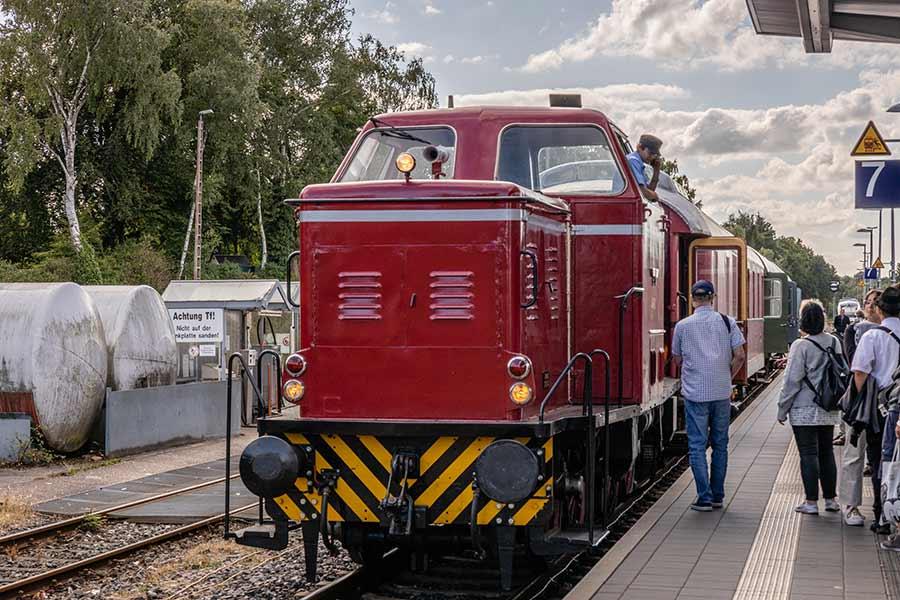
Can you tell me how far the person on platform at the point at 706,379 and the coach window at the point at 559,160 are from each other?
1.86 meters

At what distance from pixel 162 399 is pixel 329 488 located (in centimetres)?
1165

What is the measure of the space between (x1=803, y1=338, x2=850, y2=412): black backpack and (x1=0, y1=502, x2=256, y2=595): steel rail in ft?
16.2

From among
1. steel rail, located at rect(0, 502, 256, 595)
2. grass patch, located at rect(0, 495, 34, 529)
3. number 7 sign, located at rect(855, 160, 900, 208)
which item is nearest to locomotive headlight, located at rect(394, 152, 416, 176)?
steel rail, located at rect(0, 502, 256, 595)

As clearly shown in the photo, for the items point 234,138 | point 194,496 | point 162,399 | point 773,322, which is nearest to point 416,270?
point 194,496

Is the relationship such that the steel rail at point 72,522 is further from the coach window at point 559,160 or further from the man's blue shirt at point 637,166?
the man's blue shirt at point 637,166

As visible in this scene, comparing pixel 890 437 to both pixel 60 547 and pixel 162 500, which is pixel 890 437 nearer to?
pixel 60 547

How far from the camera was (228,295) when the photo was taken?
2500 cm

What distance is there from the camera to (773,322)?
3406cm

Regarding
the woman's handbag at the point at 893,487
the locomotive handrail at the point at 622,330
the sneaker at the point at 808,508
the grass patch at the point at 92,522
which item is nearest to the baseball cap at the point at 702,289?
the locomotive handrail at the point at 622,330

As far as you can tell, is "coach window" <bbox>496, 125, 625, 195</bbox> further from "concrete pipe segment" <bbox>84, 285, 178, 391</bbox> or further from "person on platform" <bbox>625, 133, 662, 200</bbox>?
"concrete pipe segment" <bbox>84, 285, 178, 391</bbox>

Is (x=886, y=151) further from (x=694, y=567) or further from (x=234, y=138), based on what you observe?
(x=234, y=138)

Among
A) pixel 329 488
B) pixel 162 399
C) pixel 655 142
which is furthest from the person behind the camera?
pixel 162 399

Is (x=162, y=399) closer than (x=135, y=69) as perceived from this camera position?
Yes

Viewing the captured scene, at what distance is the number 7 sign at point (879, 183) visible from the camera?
1441 centimetres
